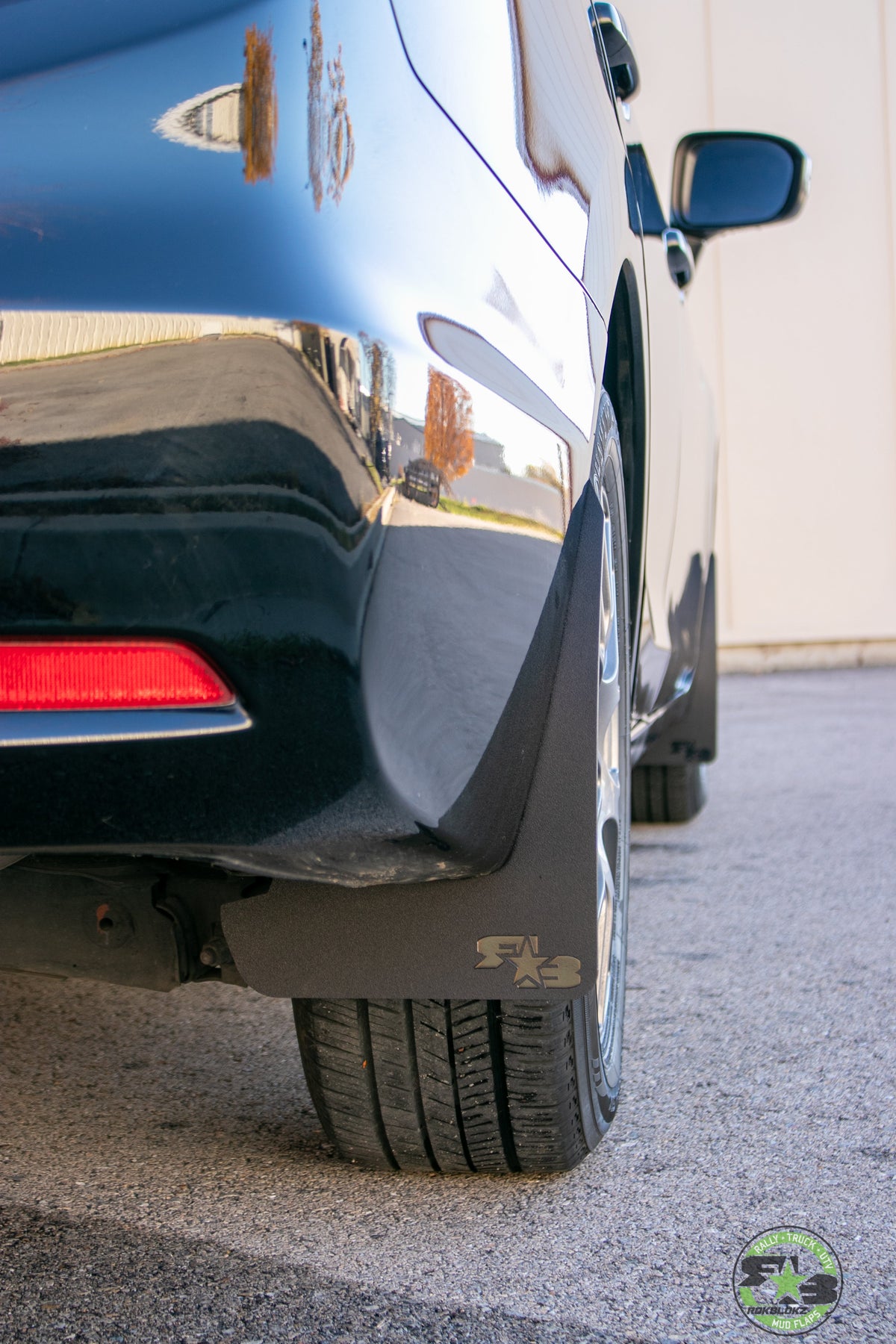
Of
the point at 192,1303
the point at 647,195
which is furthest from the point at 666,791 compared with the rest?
the point at 192,1303

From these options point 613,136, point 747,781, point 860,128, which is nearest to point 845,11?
point 860,128

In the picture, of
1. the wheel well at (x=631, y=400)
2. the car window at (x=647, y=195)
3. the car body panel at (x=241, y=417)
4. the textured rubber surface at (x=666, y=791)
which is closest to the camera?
the car body panel at (x=241, y=417)

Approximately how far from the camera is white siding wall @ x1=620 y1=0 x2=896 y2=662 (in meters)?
8.56

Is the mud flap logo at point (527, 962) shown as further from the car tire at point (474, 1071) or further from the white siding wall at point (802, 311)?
the white siding wall at point (802, 311)

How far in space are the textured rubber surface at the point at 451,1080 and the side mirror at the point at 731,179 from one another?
187 centimetres

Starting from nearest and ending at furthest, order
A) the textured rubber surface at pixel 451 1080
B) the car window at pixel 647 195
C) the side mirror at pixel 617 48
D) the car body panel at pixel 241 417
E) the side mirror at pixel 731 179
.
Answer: the car body panel at pixel 241 417
the textured rubber surface at pixel 451 1080
the side mirror at pixel 617 48
the car window at pixel 647 195
the side mirror at pixel 731 179

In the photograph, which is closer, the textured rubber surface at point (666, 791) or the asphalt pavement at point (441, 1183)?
the asphalt pavement at point (441, 1183)

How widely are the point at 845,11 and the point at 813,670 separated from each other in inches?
173

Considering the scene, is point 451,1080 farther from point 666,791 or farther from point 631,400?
point 666,791

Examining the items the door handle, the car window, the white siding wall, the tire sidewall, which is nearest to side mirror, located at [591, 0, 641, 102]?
the car window

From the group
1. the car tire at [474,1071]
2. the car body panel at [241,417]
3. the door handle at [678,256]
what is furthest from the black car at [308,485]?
the door handle at [678,256]

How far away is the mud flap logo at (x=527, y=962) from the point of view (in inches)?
51.3

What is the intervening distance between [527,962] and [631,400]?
2.95 feet
